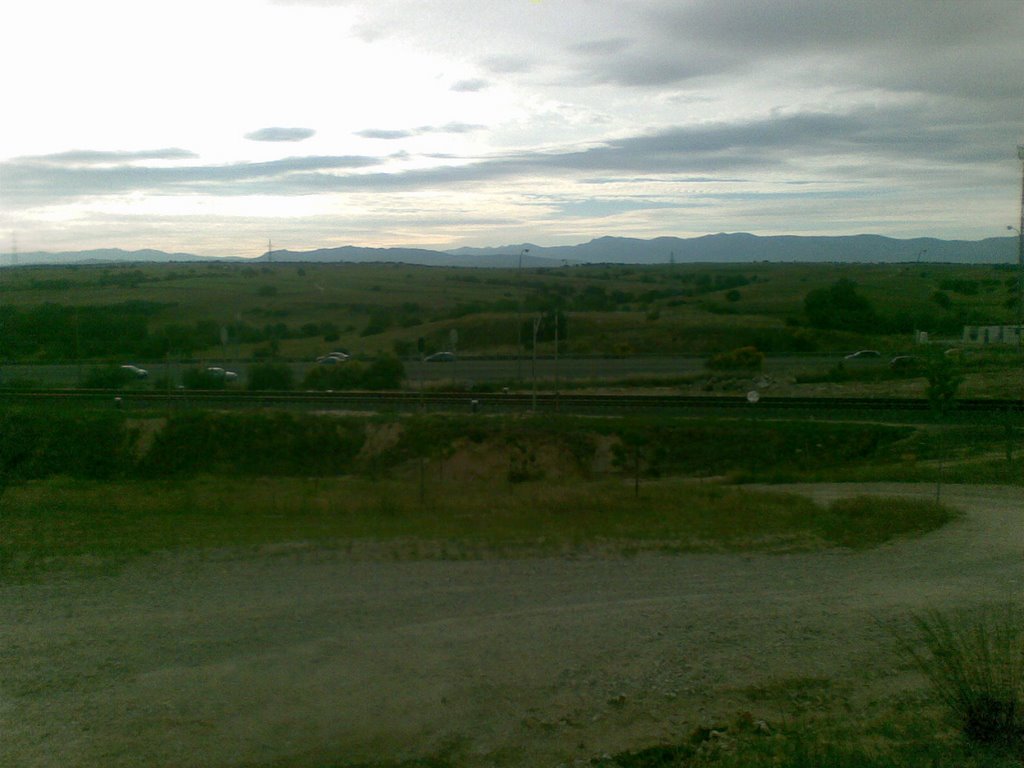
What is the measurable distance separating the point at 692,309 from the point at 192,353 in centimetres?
4440

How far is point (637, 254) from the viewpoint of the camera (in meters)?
164

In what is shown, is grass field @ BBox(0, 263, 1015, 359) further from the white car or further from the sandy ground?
the sandy ground

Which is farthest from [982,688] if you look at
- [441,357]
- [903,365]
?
[441,357]

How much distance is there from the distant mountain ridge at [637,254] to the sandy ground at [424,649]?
535 inches

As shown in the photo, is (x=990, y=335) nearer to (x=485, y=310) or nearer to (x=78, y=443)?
A: (x=485, y=310)

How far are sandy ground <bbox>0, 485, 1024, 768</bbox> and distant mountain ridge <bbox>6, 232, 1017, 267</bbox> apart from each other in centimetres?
1360

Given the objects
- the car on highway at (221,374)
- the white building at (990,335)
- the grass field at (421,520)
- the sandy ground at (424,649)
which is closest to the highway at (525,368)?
the car on highway at (221,374)

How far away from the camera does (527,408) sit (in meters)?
33.6

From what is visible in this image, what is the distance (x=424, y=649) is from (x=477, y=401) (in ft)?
79.4

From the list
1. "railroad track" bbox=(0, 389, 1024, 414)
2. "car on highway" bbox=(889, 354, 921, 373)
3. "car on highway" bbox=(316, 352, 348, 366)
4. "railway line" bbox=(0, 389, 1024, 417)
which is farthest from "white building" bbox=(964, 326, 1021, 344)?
"car on highway" bbox=(316, 352, 348, 366)

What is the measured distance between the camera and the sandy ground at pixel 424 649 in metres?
7.43

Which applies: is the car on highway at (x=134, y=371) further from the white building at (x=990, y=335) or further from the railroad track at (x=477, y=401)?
the white building at (x=990, y=335)

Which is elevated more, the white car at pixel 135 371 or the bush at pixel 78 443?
the white car at pixel 135 371

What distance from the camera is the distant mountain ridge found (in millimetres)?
54062
